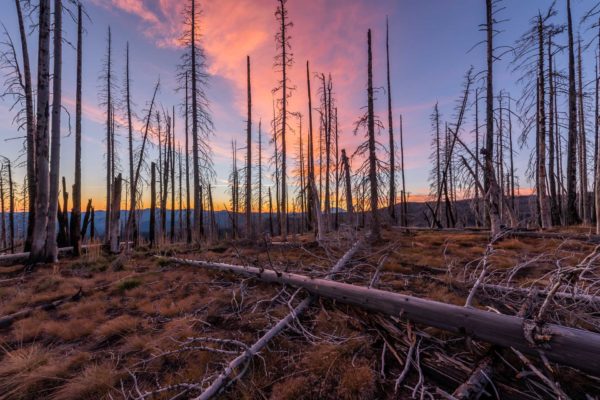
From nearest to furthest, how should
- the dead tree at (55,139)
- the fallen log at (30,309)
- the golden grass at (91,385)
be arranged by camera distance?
the golden grass at (91,385)
the fallen log at (30,309)
the dead tree at (55,139)

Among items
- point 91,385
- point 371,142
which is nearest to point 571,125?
point 371,142

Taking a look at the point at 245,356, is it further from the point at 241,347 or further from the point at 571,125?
the point at 571,125

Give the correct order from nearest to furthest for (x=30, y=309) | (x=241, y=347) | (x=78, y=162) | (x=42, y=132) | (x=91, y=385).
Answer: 1. (x=91, y=385)
2. (x=241, y=347)
3. (x=30, y=309)
4. (x=42, y=132)
5. (x=78, y=162)

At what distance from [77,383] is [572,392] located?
4.44m

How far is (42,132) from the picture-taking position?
26.6ft

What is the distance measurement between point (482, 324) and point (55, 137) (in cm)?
1179

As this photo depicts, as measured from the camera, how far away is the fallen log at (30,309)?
13.8ft

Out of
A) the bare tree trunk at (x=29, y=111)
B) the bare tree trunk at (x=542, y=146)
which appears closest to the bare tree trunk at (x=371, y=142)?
the bare tree trunk at (x=542, y=146)

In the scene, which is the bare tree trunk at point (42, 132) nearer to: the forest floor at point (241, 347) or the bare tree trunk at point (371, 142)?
the forest floor at point (241, 347)

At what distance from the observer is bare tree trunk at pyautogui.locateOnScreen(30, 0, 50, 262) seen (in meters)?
7.87

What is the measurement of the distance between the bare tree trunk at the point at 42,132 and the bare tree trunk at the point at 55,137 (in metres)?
0.17

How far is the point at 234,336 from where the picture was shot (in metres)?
3.41

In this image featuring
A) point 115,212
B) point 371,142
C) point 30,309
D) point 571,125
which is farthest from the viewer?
point 571,125

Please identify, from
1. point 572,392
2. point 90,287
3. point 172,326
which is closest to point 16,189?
point 90,287
